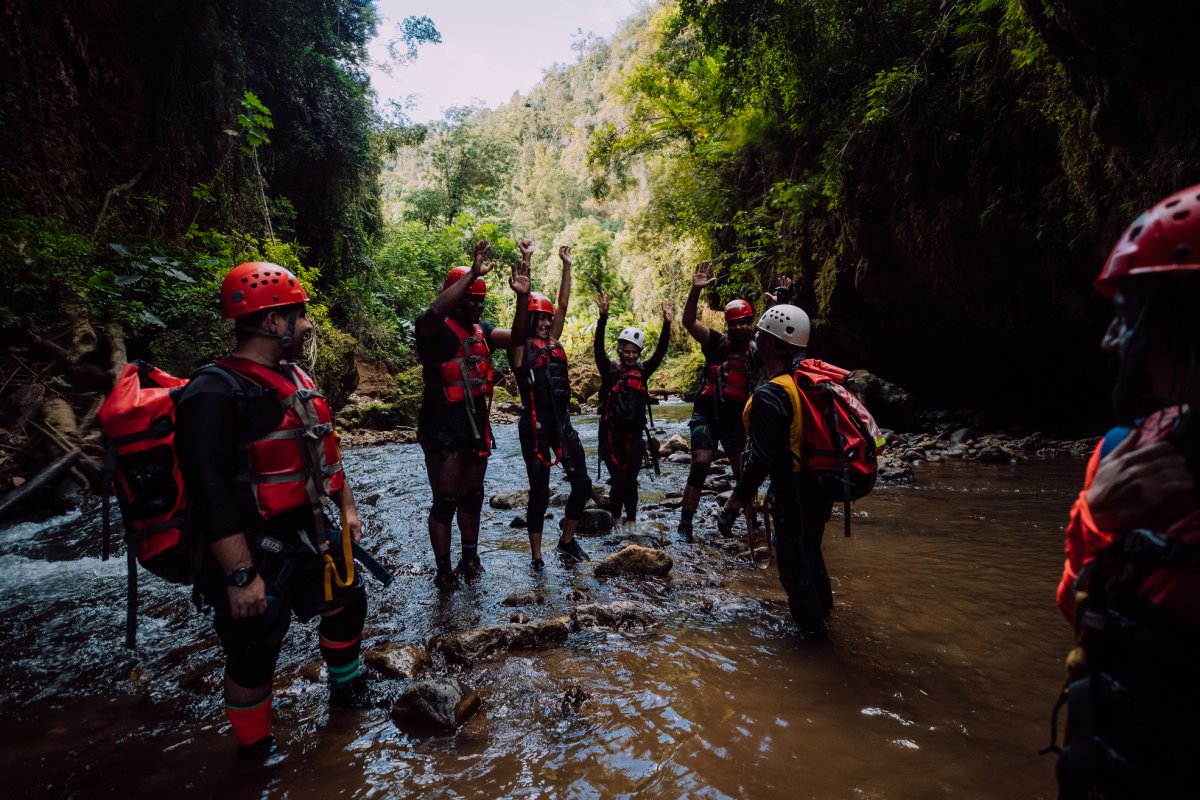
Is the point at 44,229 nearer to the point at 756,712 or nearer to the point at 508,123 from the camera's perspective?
the point at 756,712

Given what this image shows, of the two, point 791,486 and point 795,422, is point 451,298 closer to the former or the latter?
point 795,422

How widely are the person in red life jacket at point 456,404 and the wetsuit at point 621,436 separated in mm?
1807

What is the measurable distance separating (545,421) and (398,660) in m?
2.53

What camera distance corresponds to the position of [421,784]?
2.39 m

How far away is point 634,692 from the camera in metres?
3.02

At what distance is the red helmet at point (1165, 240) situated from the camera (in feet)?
3.95

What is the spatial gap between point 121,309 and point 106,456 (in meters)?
9.02

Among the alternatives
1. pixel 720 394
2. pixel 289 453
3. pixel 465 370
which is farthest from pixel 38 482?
pixel 720 394

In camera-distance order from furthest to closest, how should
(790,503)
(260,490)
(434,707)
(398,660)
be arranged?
(790,503), (398,660), (434,707), (260,490)

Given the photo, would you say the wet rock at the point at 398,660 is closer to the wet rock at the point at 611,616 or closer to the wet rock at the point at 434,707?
the wet rock at the point at 434,707

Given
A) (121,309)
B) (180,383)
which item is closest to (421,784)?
(180,383)

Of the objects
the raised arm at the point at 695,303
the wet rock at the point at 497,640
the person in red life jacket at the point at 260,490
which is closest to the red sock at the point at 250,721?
the person in red life jacket at the point at 260,490

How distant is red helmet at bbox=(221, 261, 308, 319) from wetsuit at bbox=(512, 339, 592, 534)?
2721 mm

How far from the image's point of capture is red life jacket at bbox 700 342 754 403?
6.39 metres
